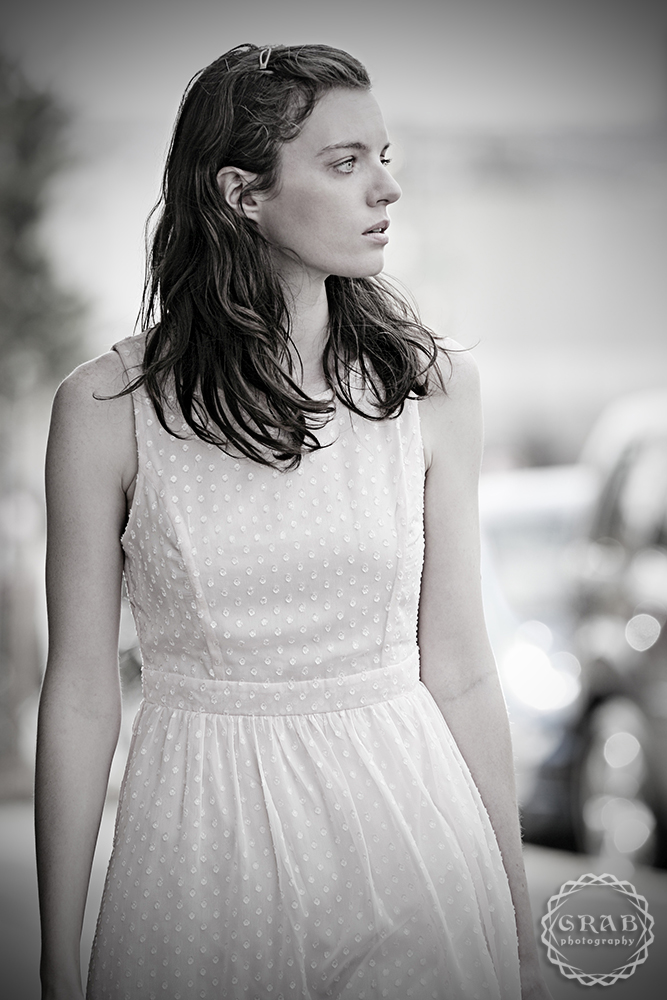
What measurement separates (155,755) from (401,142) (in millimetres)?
3136

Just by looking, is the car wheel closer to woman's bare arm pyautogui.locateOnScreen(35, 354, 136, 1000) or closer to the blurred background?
the blurred background

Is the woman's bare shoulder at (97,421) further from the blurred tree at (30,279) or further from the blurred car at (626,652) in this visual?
the blurred tree at (30,279)

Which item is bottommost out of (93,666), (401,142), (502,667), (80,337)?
(502,667)

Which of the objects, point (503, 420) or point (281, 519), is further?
point (503, 420)

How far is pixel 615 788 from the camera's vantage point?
3.24 metres

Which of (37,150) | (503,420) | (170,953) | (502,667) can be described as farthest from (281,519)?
(37,150)

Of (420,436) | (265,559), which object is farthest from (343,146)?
(265,559)

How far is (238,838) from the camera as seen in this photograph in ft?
3.51

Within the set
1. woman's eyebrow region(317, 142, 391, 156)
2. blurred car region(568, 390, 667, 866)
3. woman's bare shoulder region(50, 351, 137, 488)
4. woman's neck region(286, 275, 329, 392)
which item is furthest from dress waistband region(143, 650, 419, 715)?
blurred car region(568, 390, 667, 866)

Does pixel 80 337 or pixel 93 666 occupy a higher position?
pixel 80 337

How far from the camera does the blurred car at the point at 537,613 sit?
11.6 feet

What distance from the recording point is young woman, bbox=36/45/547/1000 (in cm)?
107

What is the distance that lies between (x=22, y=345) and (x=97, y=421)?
3.07m

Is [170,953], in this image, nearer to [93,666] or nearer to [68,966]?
[68,966]
